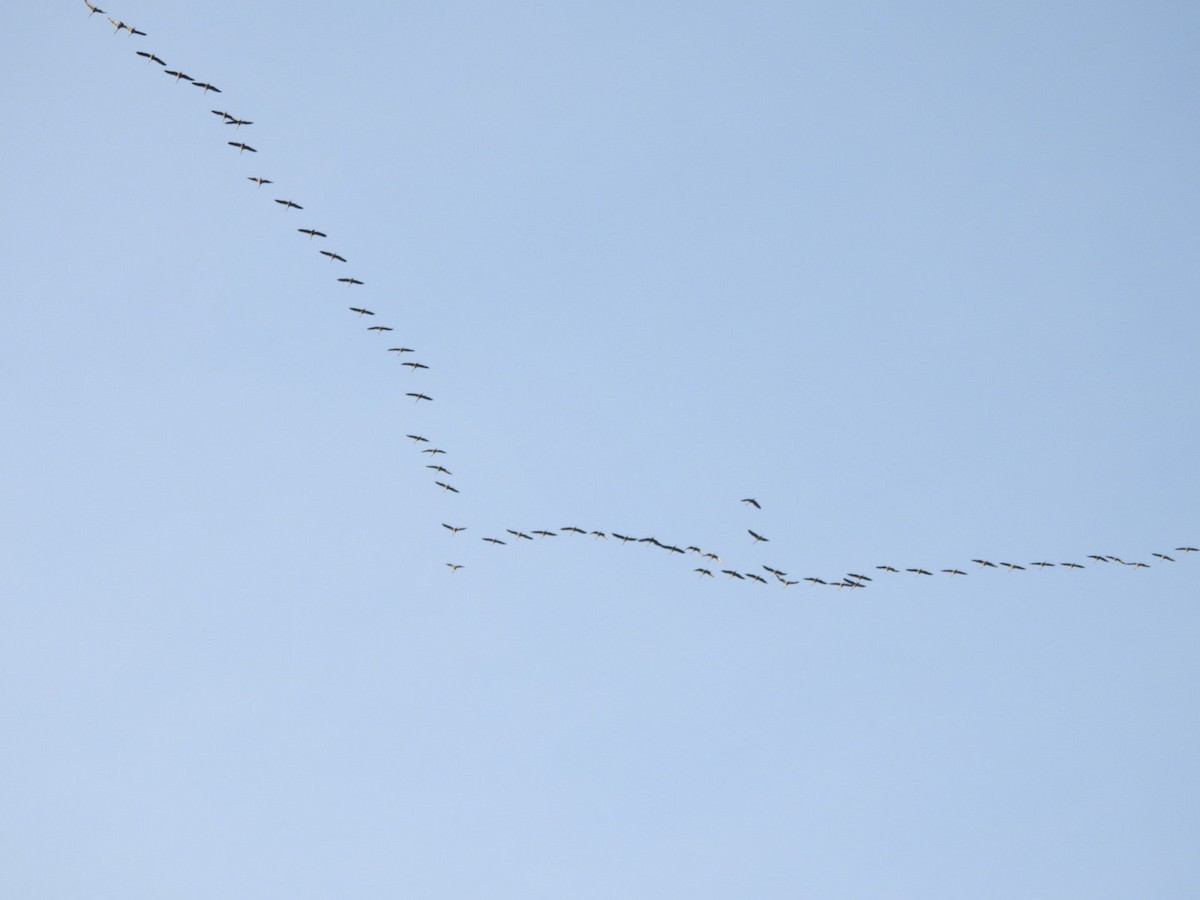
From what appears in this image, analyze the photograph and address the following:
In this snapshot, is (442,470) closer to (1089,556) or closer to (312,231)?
(312,231)

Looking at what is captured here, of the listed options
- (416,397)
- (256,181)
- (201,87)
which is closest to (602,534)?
(416,397)

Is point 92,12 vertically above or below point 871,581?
above

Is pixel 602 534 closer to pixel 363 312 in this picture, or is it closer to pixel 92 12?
pixel 363 312

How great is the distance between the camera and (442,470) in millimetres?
145500

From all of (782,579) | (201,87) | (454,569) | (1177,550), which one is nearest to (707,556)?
(782,579)

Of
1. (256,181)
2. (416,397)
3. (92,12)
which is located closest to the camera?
(92,12)

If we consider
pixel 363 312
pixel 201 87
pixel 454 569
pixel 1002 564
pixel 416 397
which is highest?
pixel 201 87

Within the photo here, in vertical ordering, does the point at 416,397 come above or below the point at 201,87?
below

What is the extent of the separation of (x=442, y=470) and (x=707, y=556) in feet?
90.5

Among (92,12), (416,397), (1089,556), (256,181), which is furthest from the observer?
(1089,556)

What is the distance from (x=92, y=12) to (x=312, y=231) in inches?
986

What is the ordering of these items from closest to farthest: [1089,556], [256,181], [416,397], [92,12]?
1. [92,12]
2. [256,181]
3. [416,397]
4. [1089,556]

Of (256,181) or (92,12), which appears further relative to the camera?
(256,181)

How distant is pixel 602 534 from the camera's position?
145 m
